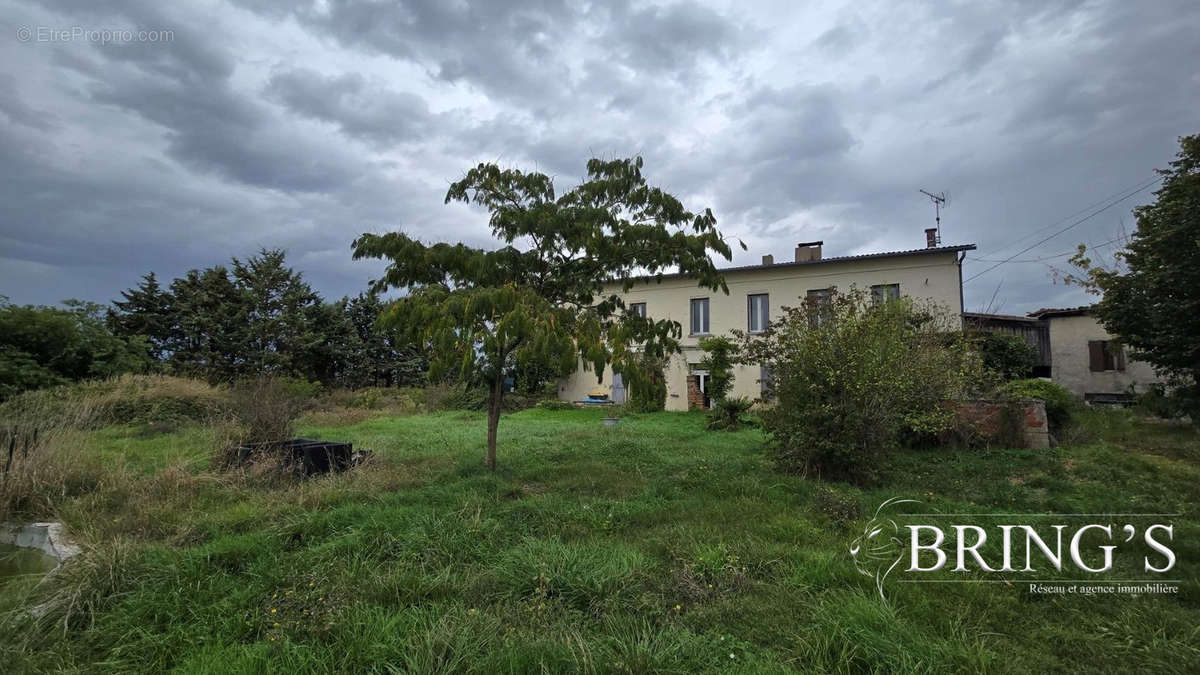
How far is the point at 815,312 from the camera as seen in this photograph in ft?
25.2

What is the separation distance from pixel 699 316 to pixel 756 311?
2.23 metres

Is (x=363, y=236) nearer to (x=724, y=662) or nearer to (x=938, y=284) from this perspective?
(x=724, y=662)

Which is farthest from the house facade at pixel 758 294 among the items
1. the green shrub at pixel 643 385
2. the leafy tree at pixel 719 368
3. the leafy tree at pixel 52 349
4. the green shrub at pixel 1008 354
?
the leafy tree at pixel 52 349

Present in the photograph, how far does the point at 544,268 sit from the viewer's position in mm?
6656

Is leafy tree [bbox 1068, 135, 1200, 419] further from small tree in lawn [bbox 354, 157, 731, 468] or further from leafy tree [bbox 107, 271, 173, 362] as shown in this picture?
leafy tree [bbox 107, 271, 173, 362]

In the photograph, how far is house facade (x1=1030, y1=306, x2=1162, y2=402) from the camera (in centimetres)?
1716

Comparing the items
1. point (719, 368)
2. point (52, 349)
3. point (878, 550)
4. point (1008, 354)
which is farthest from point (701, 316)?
point (52, 349)

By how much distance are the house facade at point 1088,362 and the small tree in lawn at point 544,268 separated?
18.4 m

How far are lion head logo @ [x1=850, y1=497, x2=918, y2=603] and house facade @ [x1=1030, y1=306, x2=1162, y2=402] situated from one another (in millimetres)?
18675

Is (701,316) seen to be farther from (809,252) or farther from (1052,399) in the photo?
(1052,399)

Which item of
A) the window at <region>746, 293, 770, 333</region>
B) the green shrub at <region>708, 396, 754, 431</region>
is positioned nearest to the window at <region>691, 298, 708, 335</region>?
the window at <region>746, 293, 770, 333</region>

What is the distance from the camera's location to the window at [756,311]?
1978 cm

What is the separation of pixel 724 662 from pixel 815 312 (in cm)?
609

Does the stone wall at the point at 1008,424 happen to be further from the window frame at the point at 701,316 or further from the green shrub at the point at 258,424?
the window frame at the point at 701,316
